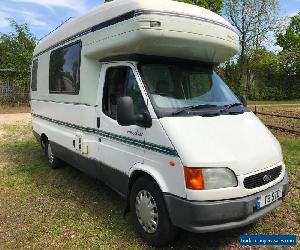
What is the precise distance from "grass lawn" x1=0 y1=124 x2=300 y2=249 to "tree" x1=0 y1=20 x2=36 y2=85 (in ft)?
65.2

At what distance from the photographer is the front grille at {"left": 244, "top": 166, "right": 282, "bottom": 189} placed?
4388 mm

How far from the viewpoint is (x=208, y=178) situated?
420 centimetres

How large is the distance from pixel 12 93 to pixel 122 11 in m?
24.1

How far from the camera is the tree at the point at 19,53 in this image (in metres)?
27.3

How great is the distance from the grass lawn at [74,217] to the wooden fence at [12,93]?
19.8 meters

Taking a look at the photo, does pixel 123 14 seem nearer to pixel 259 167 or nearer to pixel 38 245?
pixel 259 167

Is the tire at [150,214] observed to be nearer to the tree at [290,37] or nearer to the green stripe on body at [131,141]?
the green stripe on body at [131,141]

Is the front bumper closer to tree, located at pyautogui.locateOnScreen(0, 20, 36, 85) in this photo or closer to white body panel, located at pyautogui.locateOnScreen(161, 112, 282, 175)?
white body panel, located at pyautogui.locateOnScreen(161, 112, 282, 175)

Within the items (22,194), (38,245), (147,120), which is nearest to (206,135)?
(147,120)

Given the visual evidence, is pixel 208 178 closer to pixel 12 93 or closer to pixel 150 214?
pixel 150 214

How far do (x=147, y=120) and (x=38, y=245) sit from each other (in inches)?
84.3

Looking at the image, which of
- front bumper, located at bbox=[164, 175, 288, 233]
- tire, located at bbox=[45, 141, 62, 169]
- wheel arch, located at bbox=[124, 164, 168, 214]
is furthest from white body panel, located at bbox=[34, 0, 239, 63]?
tire, located at bbox=[45, 141, 62, 169]

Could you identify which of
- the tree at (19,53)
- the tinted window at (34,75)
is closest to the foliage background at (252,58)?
the tree at (19,53)

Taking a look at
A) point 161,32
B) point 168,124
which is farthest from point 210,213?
point 161,32
